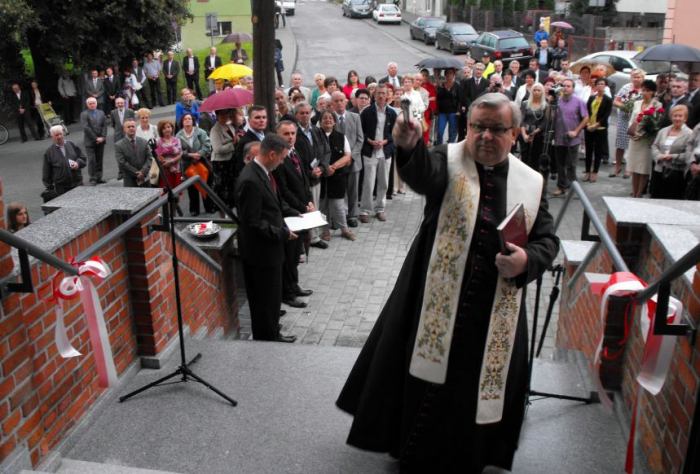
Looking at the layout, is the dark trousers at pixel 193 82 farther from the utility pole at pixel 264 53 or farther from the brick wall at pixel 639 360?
the brick wall at pixel 639 360

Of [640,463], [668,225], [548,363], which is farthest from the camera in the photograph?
[548,363]

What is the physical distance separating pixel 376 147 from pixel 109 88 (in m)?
11.8

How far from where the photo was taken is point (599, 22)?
126 feet

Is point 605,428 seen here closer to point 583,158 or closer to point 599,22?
point 583,158

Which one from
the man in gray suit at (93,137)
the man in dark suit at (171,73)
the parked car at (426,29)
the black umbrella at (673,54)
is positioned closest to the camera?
the black umbrella at (673,54)

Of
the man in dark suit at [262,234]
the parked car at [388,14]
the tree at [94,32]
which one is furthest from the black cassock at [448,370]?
the parked car at [388,14]

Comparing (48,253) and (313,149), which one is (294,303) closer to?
(313,149)

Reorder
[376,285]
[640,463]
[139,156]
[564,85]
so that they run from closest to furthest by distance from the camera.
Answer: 1. [640,463]
2. [376,285]
3. [139,156]
4. [564,85]

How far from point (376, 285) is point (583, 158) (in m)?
7.75

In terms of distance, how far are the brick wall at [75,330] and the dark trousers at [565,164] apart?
8.14m

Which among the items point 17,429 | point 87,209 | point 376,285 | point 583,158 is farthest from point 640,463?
point 583,158

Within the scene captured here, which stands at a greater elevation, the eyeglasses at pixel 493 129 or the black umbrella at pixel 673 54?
the eyeglasses at pixel 493 129

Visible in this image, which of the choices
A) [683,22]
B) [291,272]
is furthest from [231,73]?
[683,22]

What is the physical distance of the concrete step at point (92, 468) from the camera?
10.4ft
